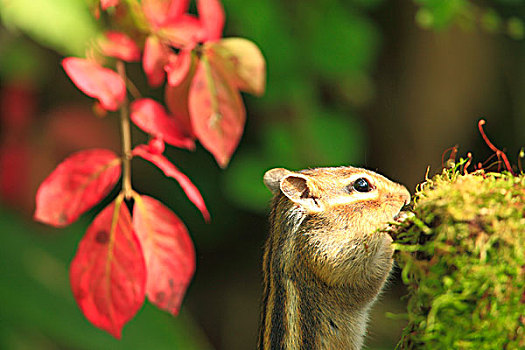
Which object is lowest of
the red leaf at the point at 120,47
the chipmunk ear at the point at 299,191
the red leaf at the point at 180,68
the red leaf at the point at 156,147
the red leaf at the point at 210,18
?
the red leaf at the point at 156,147

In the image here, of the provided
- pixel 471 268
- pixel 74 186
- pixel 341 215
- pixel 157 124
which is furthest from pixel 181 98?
pixel 471 268

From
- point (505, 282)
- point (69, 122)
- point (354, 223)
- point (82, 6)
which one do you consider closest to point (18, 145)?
point (69, 122)

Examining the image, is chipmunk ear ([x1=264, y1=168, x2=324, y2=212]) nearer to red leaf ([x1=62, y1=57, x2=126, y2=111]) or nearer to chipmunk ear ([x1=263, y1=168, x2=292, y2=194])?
chipmunk ear ([x1=263, y1=168, x2=292, y2=194])

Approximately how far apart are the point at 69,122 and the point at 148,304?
2.26ft

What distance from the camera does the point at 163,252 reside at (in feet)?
3.15

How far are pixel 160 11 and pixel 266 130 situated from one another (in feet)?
3.42

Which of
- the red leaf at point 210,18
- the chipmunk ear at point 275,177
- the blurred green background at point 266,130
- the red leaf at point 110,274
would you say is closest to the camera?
the red leaf at point 110,274

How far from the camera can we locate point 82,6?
3.71 ft

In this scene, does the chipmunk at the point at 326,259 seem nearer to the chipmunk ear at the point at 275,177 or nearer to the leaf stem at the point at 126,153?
the chipmunk ear at the point at 275,177

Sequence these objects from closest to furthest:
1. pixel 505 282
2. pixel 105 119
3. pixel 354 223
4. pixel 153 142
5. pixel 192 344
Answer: pixel 505 282, pixel 153 142, pixel 354 223, pixel 192 344, pixel 105 119

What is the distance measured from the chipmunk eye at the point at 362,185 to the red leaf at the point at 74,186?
1.37ft

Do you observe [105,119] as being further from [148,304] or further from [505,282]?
[505,282]

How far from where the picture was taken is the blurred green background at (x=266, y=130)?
1.83 meters

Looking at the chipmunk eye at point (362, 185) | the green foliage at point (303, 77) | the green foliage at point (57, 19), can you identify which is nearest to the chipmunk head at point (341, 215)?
the chipmunk eye at point (362, 185)
